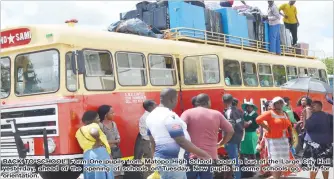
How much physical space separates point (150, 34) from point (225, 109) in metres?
2.56

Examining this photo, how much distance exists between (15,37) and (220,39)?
595 cm

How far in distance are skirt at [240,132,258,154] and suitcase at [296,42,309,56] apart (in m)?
7.08

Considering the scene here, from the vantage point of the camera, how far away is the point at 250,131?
398 inches

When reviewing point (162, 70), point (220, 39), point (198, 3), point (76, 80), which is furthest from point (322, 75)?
point (76, 80)

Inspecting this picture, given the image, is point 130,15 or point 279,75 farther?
point 279,75

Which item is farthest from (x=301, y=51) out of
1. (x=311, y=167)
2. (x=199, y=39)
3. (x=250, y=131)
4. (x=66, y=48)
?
(x=66, y=48)

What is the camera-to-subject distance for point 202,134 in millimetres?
6602

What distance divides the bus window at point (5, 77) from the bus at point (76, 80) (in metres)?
0.02

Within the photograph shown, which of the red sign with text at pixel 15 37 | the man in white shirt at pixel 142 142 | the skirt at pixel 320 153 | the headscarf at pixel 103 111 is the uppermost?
the red sign with text at pixel 15 37

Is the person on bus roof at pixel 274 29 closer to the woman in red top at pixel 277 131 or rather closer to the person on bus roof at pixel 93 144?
the woman in red top at pixel 277 131

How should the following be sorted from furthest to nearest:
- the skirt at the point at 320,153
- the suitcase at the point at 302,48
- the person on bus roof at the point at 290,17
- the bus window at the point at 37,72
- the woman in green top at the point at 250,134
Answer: the suitcase at the point at 302,48 → the person on bus roof at the point at 290,17 → the woman in green top at the point at 250,134 → the skirt at the point at 320,153 → the bus window at the point at 37,72

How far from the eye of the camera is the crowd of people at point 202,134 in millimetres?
5621

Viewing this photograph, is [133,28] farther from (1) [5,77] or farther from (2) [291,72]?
(2) [291,72]

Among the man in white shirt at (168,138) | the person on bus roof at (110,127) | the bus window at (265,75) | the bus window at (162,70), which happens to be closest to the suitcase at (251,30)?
the bus window at (265,75)
